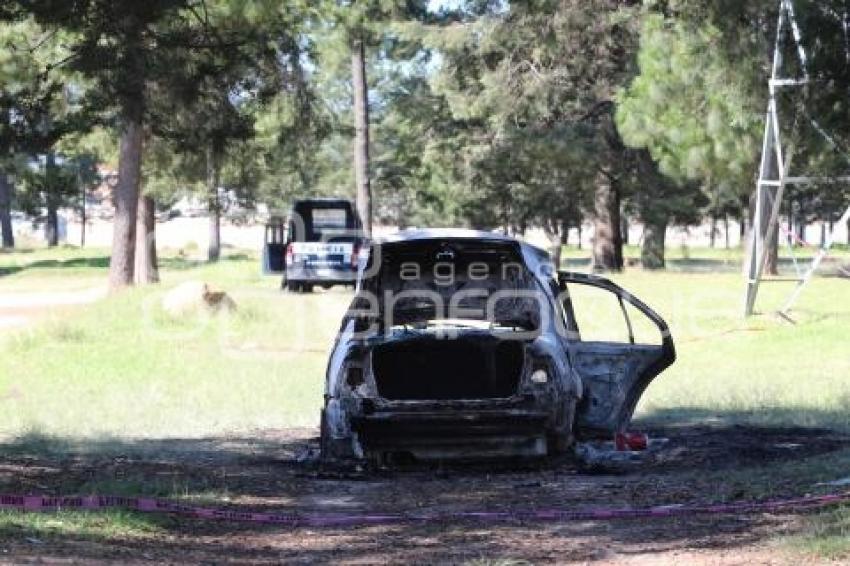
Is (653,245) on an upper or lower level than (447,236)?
lower

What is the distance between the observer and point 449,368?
9.34 metres

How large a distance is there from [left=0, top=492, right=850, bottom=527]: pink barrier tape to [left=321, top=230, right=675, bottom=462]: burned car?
1.49 metres

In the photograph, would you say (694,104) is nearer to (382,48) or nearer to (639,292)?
(639,292)

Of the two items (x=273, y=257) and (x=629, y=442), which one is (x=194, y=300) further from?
(x=273, y=257)

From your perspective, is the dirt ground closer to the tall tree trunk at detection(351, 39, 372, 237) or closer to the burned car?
the burned car

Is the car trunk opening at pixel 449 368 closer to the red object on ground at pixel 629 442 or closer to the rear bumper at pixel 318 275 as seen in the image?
the red object on ground at pixel 629 442

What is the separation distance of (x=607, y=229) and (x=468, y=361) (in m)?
33.6

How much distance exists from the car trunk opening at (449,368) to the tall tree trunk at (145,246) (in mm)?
25820

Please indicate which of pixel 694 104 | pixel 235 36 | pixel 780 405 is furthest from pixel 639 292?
pixel 235 36

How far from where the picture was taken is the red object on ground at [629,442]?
9797 mm

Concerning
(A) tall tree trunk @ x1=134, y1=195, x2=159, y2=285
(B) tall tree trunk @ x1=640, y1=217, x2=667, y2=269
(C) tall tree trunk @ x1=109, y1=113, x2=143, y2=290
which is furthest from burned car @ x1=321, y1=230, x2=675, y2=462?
(B) tall tree trunk @ x1=640, y1=217, x2=667, y2=269

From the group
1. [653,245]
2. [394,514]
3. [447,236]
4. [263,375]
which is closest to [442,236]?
[447,236]

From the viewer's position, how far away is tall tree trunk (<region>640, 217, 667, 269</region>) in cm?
4528

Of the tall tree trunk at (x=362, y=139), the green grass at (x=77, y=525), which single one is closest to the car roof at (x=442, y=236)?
the green grass at (x=77, y=525)
